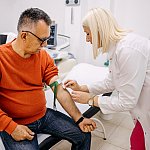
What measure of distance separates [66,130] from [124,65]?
2.10 feet

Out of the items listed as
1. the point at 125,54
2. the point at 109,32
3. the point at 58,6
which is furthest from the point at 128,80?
the point at 58,6

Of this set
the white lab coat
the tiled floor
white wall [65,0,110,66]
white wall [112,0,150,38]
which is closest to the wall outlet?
white wall [65,0,110,66]

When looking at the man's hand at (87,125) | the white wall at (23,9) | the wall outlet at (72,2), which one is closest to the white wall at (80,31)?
the wall outlet at (72,2)

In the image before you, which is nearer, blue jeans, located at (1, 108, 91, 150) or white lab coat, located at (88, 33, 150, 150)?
white lab coat, located at (88, 33, 150, 150)

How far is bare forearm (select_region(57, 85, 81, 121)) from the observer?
4.86ft

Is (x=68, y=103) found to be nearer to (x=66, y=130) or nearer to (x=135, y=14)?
(x=66, y=130)

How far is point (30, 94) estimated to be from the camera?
139cm

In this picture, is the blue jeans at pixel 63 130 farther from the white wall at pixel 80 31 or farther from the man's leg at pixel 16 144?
the white wall at pixel 80 31

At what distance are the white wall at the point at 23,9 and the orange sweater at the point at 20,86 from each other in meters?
2.11

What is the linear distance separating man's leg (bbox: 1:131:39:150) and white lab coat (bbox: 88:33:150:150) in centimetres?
51

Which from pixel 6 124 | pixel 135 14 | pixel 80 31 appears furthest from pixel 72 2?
pixel 6 124

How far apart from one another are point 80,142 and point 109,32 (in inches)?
31.5

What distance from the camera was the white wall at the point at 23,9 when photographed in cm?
336

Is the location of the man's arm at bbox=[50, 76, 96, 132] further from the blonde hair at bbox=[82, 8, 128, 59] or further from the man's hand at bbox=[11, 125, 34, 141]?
the blonde hair at bbox=[82, 8, 128, 59]
